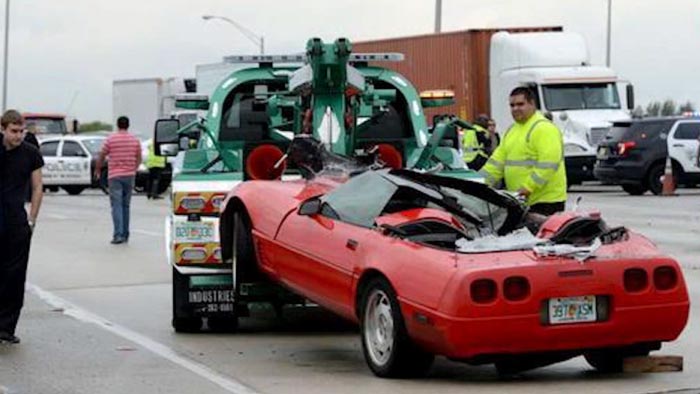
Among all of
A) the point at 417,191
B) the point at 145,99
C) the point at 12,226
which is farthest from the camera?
the point at 145,99

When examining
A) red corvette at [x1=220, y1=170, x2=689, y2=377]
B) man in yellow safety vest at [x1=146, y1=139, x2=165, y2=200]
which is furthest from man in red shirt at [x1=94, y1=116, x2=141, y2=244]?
man in yellow safety vest at [x1=146, y1=139, x2=165, y2=200]

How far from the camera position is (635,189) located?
33.7 meters

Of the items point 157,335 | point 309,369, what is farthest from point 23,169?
point 309,369

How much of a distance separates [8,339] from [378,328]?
3.26 metres

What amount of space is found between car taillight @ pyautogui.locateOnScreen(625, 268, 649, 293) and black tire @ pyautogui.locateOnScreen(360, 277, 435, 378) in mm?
1240

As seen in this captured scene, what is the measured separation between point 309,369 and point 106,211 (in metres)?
21.2

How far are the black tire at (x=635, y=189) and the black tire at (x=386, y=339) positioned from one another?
24710 millimetres

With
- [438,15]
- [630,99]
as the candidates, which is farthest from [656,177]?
[438,15]

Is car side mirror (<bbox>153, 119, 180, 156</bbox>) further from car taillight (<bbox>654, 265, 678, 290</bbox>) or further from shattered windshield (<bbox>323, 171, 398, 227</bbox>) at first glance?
car taillight (<bbox>654, 265, 678, 290</bbox>)

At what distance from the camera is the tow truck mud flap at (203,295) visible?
11.4 metres

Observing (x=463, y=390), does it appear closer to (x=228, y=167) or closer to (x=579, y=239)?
(x=579, y=239)

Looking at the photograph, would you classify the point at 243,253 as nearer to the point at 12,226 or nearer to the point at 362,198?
the point at 362,198

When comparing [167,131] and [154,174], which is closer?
[167,131]

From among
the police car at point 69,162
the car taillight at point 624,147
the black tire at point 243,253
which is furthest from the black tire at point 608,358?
the police car at point 69,162
